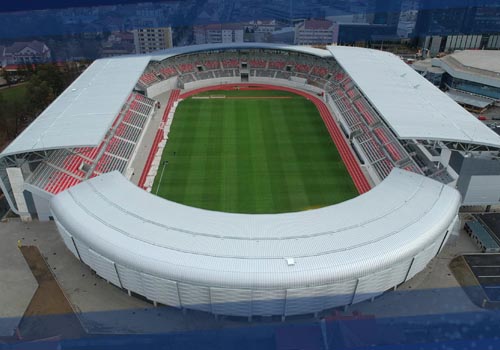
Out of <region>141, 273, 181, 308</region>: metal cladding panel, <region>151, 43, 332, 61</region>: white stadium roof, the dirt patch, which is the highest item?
<region>151, 43, 332, 61</region>: white stadium roof

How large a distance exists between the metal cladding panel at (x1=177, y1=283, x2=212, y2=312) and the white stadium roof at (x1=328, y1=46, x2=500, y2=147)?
16.1 meters

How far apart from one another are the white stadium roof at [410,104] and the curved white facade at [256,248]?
5.24 m

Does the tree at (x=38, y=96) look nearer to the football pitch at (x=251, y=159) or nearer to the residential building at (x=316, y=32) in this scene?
the football pitch at (x=251, y=159)

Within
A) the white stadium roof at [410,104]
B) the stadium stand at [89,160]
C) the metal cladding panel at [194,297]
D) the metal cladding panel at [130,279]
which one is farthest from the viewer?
the white stadium roof at [410,104]

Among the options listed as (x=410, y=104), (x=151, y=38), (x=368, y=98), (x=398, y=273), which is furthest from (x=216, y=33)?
(x=398, y=273)

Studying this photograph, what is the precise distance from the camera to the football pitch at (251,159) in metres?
29.2

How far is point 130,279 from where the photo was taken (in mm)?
19750

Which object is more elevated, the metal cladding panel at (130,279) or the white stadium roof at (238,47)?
the white stadium roof at (238,47)

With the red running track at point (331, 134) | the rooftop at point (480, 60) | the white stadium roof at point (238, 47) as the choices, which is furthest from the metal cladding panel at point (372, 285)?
the rooftop at point (480, 60)

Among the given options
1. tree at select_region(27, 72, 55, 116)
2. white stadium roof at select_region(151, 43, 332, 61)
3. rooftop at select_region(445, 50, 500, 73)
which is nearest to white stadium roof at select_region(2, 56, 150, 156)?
tree at select_region(27, 72, 55, 116)

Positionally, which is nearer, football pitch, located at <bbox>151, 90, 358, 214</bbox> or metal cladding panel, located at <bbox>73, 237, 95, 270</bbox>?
metal cladding panel, located at <bbox>73, 237, 95, 270</bbox>

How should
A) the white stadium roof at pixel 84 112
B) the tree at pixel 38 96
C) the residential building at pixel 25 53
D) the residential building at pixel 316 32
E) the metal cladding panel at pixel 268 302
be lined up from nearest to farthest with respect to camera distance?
1. the metal cladding panel at pixel 268 302
2. the white stadium roof at pixel 84 112
3. the tree at pixel 38 96
4. the residential building at pixel 25 53
5. the residential building at pixel 316 32

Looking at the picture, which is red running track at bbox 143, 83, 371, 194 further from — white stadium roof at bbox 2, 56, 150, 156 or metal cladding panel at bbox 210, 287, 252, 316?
metal cladding panel at bbox 210, 287, 252, 316

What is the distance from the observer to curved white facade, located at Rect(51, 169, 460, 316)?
18.3m
